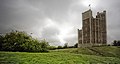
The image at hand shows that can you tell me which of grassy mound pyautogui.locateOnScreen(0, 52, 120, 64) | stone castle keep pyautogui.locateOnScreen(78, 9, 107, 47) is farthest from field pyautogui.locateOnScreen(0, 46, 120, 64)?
stone castle keep pyautogui.locateOnScreen(78, 9, 107, 47)

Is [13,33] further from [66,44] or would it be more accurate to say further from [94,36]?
[94,36]

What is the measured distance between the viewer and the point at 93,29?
59.9 meters

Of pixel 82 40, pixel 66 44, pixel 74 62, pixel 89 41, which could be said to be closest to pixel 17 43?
pixel 74 62

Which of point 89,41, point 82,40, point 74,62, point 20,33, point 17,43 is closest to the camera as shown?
point 74,62

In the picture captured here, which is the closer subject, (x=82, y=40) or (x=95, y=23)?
(x=95, y=23)

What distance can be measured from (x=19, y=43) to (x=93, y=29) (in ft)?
138

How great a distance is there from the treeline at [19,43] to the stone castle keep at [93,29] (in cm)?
3704

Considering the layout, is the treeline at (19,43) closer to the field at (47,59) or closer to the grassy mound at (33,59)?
the field at (47,59)

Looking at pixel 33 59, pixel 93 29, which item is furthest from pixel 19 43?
pixel 93 29

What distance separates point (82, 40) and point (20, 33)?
43.0 m

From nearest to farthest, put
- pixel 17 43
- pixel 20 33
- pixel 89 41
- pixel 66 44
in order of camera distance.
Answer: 1. pixel 17 43
2. pixel 20 33
3. pixel 66 44
4. pixel 89 41

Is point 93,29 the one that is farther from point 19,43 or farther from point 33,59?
point 33,59

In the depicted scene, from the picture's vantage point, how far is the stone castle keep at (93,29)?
192 ft

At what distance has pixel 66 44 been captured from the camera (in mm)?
48906
